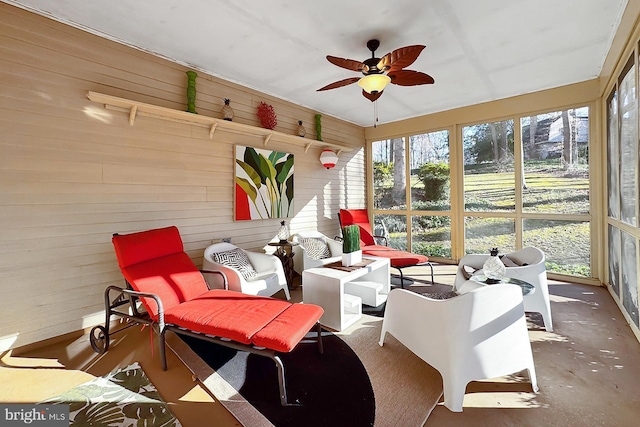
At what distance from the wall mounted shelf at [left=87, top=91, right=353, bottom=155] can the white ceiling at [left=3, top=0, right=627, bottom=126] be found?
642mm

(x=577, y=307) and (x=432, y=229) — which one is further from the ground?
(x=432, y=229)

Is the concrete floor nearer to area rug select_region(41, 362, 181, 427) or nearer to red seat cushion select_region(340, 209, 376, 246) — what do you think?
area rug select_region(41, 362, 181, 427)

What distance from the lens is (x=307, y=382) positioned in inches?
80.0

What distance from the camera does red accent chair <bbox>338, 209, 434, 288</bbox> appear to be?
3.81 meters

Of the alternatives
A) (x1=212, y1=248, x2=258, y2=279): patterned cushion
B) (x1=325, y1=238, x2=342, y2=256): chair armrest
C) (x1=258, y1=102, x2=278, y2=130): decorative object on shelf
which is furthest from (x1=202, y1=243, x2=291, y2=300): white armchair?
(x1=258, y1=102, x2=278, y2=130): decorative object on shelf

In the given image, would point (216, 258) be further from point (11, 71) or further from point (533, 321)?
point (533, 321)

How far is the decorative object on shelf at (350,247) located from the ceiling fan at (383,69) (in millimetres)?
1461

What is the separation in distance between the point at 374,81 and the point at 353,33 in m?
0.55

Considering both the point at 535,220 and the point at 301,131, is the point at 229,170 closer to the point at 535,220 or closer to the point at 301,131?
the point at 301,131

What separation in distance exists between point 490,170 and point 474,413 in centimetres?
413

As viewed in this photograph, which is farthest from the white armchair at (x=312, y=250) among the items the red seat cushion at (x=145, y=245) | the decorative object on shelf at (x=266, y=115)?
the decorative object on shelf at (x=266, y=115)

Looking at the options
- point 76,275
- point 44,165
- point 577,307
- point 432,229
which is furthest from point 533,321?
point 44,165

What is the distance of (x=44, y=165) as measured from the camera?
250 centimetres

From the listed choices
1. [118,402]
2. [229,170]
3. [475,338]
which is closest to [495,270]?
[475,338]
